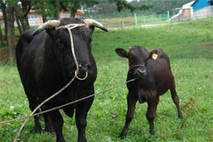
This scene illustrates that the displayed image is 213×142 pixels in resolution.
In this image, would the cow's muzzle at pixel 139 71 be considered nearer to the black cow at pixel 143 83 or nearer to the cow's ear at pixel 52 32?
the black cow at pixel 143 83

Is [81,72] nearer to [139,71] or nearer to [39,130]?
[139,71]

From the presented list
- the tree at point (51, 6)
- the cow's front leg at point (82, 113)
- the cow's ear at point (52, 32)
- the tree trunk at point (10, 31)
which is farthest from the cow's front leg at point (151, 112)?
the tree trunk at point (10, 31)

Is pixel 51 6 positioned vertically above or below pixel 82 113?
above

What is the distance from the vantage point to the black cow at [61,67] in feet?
13.3

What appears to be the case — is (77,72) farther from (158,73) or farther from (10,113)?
(10,113)

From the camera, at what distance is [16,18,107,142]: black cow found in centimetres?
407

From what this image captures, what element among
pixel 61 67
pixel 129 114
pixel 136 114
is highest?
pixel 61 67

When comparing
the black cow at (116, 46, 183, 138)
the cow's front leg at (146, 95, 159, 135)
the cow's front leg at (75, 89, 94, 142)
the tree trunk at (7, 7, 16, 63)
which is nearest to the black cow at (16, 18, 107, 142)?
the cow's front leg at (75, 89, 94, 142)

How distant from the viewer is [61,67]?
4.44m

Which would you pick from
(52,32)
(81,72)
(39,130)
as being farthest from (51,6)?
(81,72)

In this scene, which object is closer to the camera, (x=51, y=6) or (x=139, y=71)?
(x=139, y=71)

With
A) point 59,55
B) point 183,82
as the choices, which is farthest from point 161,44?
point 59,55

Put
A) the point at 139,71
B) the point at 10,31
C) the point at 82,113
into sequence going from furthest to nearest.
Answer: the point at 10,31
the point at 139,71
the point at 82,113

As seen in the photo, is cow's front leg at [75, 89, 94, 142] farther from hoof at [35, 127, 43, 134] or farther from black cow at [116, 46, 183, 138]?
hoof at [35, 127, 43, 134]
